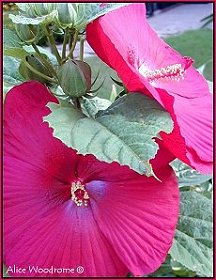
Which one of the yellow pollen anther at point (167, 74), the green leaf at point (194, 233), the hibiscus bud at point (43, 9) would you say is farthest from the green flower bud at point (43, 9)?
the green leaf at point (194, 233)

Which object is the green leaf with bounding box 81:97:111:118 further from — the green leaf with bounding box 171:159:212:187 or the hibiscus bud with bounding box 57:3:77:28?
the green leaf with bounding box 171:159:212:187

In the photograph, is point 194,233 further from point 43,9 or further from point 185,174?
point 43,9

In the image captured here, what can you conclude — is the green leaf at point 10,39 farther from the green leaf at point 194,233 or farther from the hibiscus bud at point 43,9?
the green leaf at point 194,233

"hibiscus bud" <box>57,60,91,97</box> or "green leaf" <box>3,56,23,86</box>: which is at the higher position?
"hibiscus bud" <box>57,60,91,97</box>

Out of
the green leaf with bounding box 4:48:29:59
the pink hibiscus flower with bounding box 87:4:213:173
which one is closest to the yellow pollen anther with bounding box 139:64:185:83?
the pink hibiscus flower with bounding box 87:4:213:173

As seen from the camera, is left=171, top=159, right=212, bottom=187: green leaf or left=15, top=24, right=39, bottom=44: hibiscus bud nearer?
left=15, top=24, right=39, bottom=44: hibiscus bud

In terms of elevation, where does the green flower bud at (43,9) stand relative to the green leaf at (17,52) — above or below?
above
